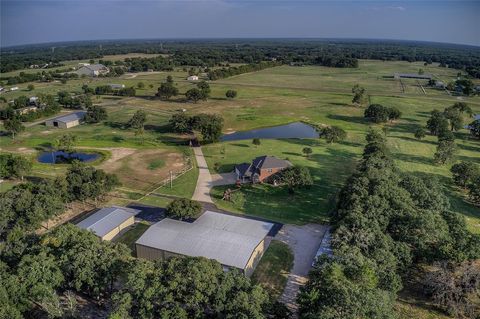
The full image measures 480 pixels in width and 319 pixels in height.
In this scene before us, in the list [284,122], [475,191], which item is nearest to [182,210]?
[475,191]

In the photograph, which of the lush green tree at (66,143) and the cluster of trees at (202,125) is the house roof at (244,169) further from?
the lush green tree at (66,143)

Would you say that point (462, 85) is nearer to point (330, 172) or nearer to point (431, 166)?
point (431, 166)

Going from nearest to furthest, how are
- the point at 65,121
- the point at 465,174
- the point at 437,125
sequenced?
the point at 465,174 < the point at 437,125 < the point at 65,121

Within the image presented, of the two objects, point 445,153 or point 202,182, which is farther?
point 445,153

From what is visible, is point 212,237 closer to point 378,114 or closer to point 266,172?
point 266,172

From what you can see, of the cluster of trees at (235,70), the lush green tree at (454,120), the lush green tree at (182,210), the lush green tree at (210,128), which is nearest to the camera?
the lush green tree at (182,210)

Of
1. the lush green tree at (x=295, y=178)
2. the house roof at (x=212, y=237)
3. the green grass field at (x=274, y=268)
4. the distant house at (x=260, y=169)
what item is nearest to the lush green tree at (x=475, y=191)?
the lush green tree at (x=295, y=178)

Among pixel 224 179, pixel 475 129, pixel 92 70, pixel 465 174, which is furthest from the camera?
pixel 92 70
